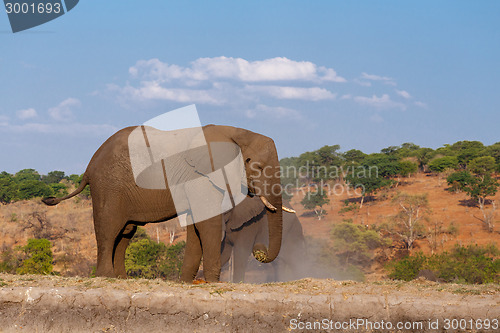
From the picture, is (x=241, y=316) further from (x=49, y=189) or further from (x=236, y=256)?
(x=49, y=189)

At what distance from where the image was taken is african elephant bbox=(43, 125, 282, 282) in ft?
31.4

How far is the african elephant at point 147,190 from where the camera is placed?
9.59 m

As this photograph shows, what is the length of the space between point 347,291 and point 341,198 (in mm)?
39976

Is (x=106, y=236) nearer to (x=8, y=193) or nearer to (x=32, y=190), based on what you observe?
(x=32, y=190)

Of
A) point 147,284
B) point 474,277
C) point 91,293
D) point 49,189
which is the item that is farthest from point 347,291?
point 49,189

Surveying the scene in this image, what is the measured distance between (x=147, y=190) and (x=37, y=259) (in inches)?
510

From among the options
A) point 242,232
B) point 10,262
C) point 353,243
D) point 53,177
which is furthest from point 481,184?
point 53,177

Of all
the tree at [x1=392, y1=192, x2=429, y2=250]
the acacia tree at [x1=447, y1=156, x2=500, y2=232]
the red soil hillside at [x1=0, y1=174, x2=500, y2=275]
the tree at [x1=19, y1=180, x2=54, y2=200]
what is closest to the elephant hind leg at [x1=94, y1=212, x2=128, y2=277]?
→ the red soil hillside at [x1=0, y1=174, x2=500, y2=275]

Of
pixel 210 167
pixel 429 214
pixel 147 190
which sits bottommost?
pixel 429 214

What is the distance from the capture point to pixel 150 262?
2112 centimetres

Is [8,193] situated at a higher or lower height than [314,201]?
higher

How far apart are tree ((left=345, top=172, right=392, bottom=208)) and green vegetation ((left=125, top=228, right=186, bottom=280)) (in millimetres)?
24624

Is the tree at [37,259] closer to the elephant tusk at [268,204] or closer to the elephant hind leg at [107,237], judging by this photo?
the elephant hind leg at [107,237]

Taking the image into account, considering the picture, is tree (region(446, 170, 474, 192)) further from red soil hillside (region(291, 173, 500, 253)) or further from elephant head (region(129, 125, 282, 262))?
elephant head (region(129, 125, 282, 262))
